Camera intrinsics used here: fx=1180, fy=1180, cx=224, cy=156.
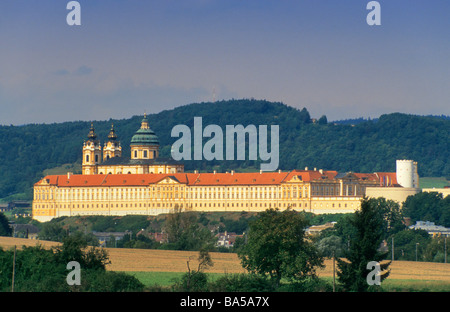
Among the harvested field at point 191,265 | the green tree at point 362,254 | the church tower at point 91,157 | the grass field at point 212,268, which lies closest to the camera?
the green tree at point 362,254

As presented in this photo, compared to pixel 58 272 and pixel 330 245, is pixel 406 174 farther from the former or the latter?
pixel 58 272

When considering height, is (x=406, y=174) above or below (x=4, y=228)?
above

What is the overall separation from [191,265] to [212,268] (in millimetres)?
3851

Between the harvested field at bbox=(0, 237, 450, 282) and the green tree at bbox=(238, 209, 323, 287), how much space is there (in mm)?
9538

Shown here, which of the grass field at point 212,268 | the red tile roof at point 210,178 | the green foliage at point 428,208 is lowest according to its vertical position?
the grass field at point 212,268

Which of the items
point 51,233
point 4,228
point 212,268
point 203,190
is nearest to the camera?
point 212,268

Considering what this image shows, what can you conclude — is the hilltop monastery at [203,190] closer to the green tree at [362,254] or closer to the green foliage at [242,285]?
the green foliage at [242,285]

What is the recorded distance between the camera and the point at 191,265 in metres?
87.9

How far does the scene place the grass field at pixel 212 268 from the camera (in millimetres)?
71625

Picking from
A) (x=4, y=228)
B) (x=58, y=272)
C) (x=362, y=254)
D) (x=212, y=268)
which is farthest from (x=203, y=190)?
(x=362, y=254)

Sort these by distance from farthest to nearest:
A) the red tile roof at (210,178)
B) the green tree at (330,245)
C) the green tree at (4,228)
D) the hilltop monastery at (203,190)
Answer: the red tile roof at (210,178), the hilltop monastery at (203,190), the green tree at (4,228), the green tree at (330,245)

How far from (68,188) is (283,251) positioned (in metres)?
121

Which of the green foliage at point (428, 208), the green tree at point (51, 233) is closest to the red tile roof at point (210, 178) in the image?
the green foliage at point (428, 208)
